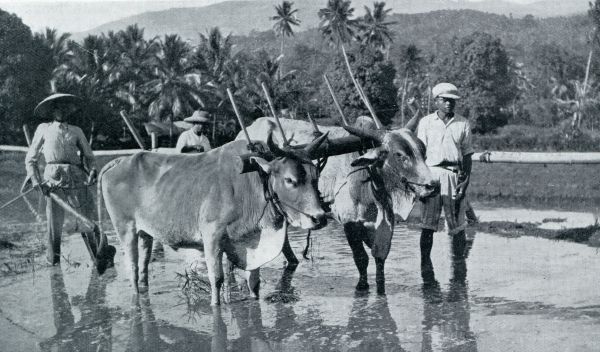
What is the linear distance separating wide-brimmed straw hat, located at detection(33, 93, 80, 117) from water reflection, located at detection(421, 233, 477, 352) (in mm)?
4485

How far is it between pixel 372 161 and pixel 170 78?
43.5 metres

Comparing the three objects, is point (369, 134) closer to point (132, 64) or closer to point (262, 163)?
point (262, 163)

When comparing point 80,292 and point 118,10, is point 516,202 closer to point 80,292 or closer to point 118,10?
point 118,10

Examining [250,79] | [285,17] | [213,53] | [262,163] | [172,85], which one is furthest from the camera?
[285,17]

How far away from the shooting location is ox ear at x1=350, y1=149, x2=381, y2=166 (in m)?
6.96

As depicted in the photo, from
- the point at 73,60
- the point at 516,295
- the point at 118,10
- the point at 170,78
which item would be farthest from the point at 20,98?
the point at 516,295

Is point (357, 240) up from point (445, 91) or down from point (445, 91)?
down

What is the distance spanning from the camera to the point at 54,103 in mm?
8461

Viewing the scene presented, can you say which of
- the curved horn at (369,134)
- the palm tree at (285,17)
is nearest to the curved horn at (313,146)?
the curved horn at (369,134)

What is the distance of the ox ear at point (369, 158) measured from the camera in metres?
6.96

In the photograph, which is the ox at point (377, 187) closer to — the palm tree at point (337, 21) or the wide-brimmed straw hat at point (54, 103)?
the wide-brimmed straw hat at point (54, 103)

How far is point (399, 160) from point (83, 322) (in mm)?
3273

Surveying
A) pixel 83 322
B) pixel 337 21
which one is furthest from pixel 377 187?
pixel 337 21

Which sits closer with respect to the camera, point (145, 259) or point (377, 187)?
point (377, 187)
